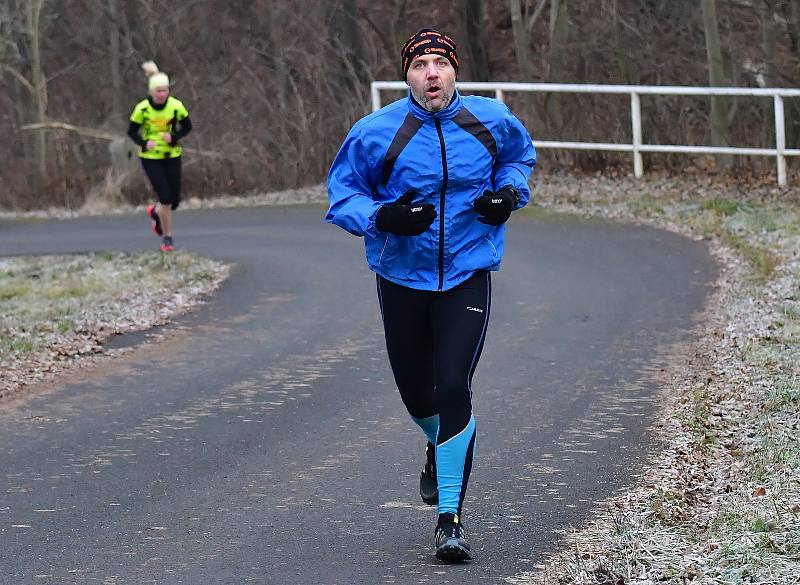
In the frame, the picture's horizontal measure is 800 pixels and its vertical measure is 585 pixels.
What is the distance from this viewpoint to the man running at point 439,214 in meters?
5.93

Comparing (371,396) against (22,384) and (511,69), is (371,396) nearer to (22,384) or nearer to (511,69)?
(22,384)

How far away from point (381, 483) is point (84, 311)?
20.2 feet

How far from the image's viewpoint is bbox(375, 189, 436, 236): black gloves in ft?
19.1

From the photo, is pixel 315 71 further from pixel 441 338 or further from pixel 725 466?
pixel 441 338

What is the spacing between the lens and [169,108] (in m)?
16.6


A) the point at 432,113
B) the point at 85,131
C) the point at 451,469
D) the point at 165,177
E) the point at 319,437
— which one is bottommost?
the point at 319,437

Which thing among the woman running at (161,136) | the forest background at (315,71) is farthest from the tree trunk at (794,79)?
the woman running at (161,136)

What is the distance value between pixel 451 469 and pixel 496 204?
1002mm

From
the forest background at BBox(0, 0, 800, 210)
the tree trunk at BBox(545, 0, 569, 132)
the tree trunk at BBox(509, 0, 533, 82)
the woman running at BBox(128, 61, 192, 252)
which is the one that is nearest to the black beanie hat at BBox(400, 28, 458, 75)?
the woman running at BBox(128, 61, 192, 252)

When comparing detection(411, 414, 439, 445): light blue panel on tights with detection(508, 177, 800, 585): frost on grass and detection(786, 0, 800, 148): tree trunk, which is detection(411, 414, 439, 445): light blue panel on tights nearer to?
detection(508, 177, 800, 585): frost on grass

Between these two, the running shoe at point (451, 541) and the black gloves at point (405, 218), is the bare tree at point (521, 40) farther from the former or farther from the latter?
the running shoe at point (451, 541)

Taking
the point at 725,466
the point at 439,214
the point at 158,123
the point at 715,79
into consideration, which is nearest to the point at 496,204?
the point at 439,214

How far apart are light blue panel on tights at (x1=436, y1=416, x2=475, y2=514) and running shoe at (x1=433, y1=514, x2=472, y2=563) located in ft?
0.12

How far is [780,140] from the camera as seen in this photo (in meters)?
19.0
